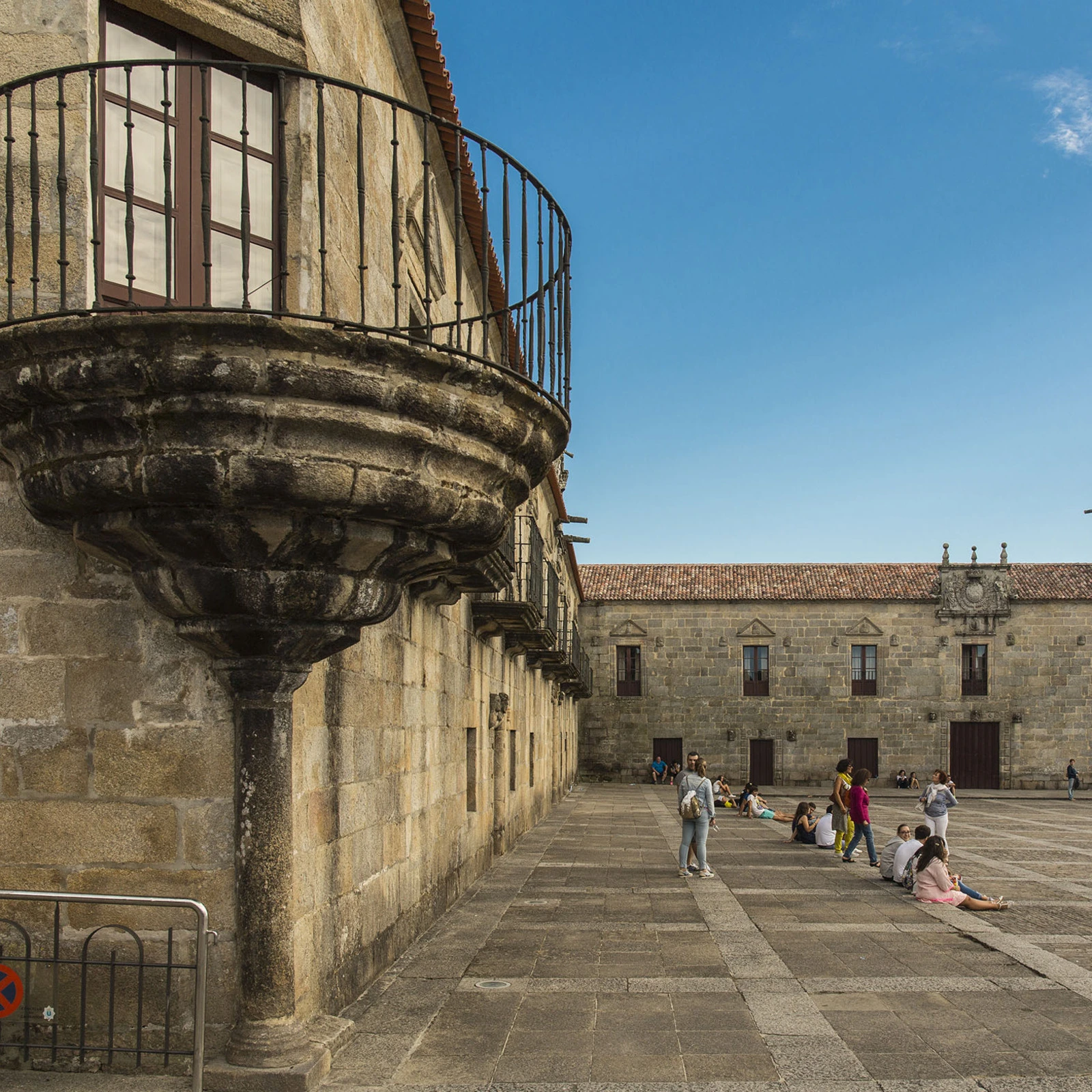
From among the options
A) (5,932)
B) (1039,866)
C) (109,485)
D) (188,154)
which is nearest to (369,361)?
(109,485)

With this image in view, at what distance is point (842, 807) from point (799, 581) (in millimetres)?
22998

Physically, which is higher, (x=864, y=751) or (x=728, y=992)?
(x=728, y=992)

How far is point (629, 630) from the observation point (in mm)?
35500

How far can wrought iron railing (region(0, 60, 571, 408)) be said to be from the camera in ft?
14.4

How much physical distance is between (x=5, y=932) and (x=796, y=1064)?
369 centimetres

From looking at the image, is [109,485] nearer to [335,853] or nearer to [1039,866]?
[335,853]

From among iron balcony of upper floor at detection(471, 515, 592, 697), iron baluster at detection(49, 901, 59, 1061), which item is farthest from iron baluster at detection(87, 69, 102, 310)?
iron balcony of upper floor at detection(471, 515, 592, 697)

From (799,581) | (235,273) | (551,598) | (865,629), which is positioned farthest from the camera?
(799,581)

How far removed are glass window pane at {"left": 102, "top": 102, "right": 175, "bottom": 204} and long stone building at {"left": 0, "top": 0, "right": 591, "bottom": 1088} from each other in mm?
15

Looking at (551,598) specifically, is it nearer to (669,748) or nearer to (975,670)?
(669,748)

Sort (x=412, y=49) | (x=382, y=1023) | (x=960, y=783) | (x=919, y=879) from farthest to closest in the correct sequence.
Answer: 1. (x=960, y=783)
2. (x=919, y=879)
3. (x=412, y=49)
4. (x=382, y=1023)

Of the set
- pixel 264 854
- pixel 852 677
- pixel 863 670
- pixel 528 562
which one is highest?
pixel 528 562

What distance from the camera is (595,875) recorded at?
37.8 feet

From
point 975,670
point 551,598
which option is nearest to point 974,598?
point 975,670
